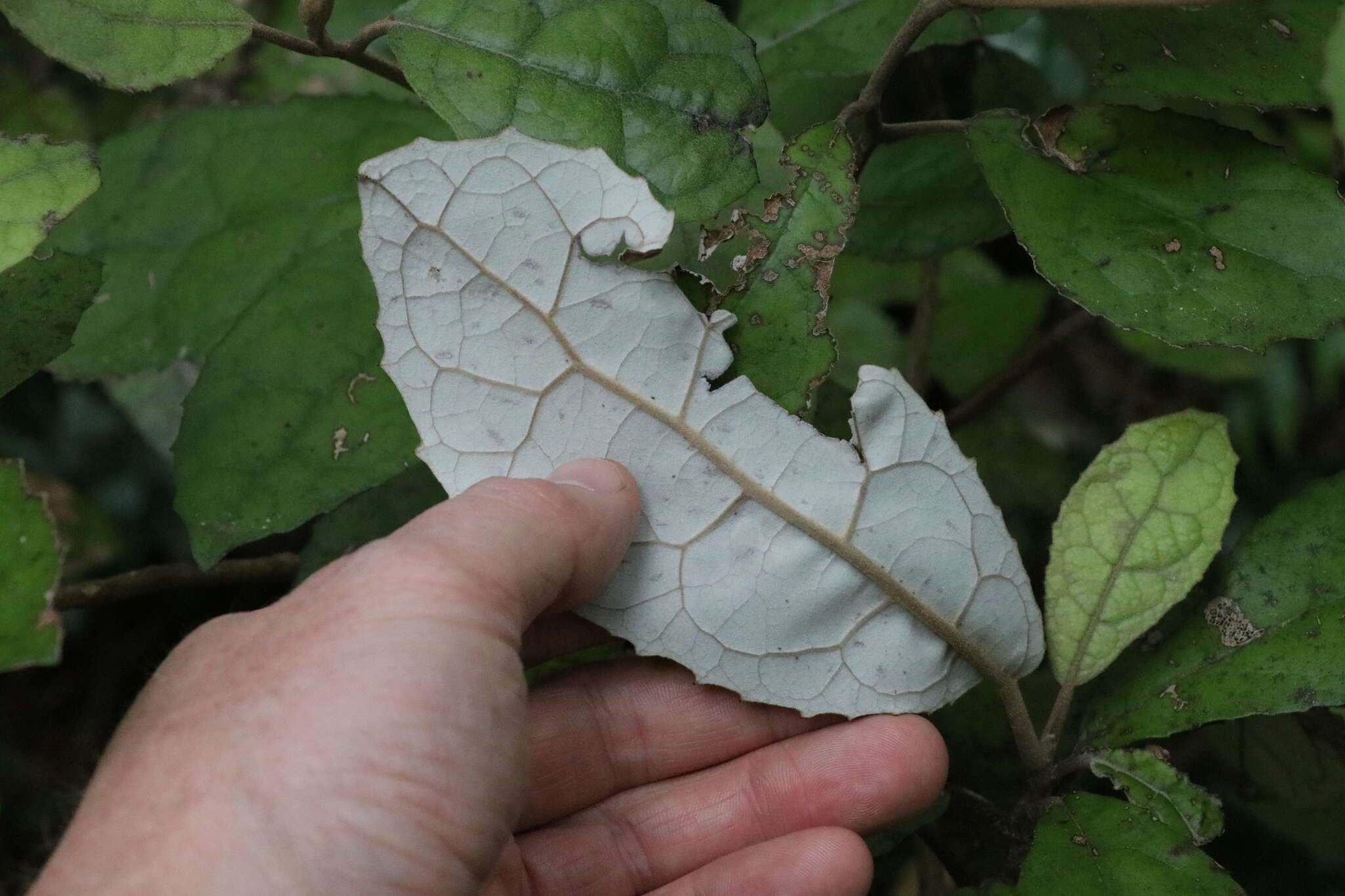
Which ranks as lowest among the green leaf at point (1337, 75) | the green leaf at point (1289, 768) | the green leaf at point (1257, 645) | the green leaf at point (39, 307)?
the green leaf at point (1289, 768)

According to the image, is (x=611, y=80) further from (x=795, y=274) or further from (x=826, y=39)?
(x=826, y=39)

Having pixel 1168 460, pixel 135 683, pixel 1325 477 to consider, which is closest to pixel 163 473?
pixel 135 683

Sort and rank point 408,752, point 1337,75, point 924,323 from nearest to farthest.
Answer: point 1337,75, point 408,752, point 924,323

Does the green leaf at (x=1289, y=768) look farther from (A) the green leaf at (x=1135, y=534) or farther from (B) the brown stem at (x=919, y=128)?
(B) the brown stem at (x=919, y=128)

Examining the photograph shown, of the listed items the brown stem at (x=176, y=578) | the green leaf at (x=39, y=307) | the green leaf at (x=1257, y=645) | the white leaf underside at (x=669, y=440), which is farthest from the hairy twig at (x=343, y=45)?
the green leaf at (x=1257, y=645)

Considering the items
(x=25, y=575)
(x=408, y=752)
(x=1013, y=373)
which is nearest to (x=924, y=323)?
(x=1013, y=373)
